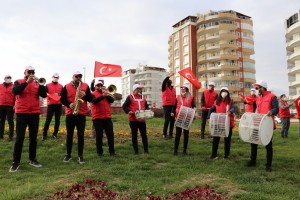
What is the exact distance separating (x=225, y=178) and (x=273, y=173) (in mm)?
1429

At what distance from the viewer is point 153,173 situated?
8102 mm

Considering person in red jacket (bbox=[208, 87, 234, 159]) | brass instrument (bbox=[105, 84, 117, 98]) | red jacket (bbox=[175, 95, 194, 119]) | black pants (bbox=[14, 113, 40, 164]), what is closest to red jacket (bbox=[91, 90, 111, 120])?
brass instrument (bbox=[105, 84, 117, 98])

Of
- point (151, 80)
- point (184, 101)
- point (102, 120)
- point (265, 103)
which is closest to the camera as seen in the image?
point (265, 103)

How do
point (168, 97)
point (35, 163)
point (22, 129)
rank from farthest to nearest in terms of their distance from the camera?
1. point (168, 97)
2. point (35, 163)
3. point (22, 129)

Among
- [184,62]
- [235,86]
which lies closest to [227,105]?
[235,86]

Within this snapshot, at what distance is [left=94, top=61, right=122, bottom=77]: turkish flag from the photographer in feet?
40.7

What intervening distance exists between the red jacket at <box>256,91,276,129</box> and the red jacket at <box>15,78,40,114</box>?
19.7ft

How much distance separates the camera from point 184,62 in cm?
8575

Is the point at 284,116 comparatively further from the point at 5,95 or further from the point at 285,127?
the point at 5,95

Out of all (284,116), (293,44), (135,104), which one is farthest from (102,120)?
(293,44)

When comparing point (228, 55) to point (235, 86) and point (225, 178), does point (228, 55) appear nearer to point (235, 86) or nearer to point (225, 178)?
point (235, 86)

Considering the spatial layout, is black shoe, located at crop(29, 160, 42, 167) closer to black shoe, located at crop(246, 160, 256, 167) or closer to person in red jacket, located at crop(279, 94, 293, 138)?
black shoe, located at crop(246, 160, 256, 167)

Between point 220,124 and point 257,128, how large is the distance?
4.86ft

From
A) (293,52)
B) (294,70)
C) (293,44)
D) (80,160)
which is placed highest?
(293,44)
